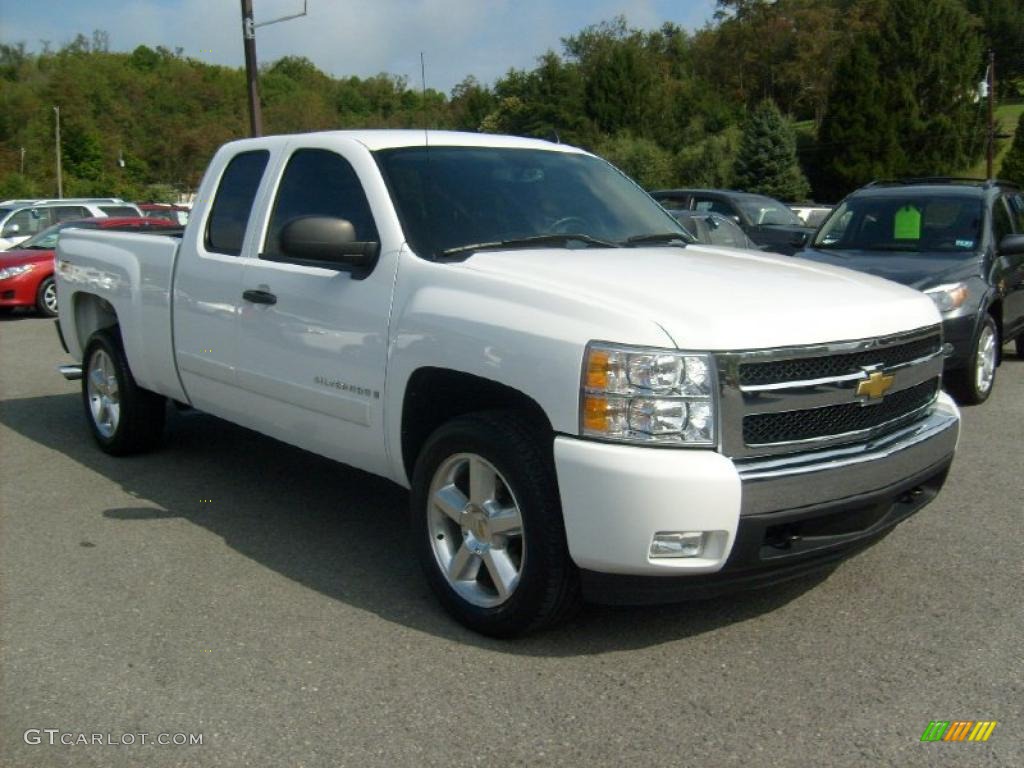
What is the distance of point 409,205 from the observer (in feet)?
15.2

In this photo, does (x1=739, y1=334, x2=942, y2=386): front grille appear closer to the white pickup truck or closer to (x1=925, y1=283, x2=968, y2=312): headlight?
the white pickup truck

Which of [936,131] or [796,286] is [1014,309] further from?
[936,131]

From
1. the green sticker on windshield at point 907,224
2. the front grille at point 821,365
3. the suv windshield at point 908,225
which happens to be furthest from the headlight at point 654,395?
the green sticker on windshield at point 907,224

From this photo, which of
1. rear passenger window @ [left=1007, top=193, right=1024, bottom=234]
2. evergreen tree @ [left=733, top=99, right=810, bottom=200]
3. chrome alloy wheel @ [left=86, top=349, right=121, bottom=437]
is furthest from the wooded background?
chrome alloy wheel @ [left=86, top=349, right=121, bottom=437]

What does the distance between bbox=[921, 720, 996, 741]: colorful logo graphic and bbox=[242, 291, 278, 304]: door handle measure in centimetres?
320

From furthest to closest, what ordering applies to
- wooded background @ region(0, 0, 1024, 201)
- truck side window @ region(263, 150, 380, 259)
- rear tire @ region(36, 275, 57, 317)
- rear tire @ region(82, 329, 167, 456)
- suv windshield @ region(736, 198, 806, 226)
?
1. wooded background @ region(0, 0, 1024, 201)
2. suv windshield @ region(736, 198, 806, 226)
3. rear tire @ region(36, 275, 57, 317)
4. rear tire @ region(82, 329, 167, 456)
5. truck side window @ region(263, 150, 380, 259)

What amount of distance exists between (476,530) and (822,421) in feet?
4.27

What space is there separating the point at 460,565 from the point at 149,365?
9.55ft

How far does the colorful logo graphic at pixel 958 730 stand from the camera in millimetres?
3262

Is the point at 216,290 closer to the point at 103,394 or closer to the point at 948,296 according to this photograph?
the point at 103,394

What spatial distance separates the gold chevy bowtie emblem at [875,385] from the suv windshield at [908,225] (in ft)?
18.2

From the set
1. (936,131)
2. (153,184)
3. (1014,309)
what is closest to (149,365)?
(1014,309)

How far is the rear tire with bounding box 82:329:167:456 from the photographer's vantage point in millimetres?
6566

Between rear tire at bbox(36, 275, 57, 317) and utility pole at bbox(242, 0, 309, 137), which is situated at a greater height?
utility pole at bbox(242, 0, 309, 137)
